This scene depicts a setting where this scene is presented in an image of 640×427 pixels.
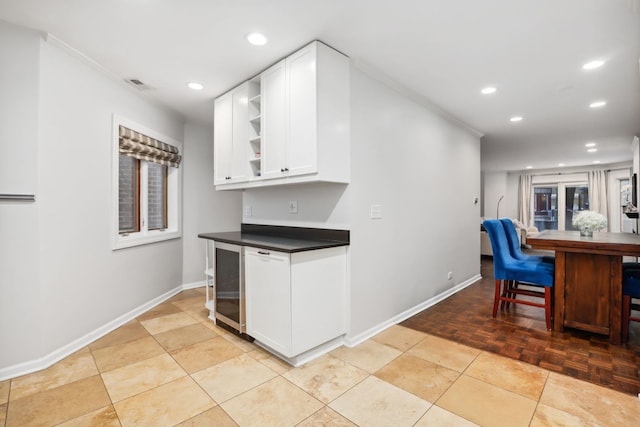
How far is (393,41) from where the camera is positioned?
2307mm

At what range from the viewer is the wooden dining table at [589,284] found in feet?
8.59

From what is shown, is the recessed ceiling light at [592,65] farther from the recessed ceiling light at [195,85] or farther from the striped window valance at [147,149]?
the striped window valance at [147,149]

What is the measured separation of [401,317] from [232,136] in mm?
2562

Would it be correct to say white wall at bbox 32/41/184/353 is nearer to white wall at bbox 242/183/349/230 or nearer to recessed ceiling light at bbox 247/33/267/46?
white wall at bbox 242/183/349/230

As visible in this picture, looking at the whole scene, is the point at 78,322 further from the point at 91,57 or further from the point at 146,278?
the point at 91,57

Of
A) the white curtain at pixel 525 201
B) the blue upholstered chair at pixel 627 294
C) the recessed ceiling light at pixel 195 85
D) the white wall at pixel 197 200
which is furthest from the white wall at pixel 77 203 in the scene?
the white curtain at pixel 525 201

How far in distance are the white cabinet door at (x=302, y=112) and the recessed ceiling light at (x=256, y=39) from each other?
0.26m

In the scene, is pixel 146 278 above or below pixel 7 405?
above

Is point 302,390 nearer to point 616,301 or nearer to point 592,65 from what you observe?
point 616,301

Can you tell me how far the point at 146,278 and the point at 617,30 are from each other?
4.74m

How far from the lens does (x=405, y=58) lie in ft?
8.40

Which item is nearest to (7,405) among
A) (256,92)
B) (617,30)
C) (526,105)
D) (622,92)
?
(256,92)

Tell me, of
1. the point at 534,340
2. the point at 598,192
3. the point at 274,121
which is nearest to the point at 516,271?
the point at 534,340

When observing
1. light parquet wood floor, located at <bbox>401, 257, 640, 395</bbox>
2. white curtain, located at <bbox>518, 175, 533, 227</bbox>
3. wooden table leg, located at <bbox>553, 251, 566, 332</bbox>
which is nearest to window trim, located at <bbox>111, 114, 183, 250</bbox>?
light parquet wood floor, located at <bbox>401, 257, 640, 395</bbox>
